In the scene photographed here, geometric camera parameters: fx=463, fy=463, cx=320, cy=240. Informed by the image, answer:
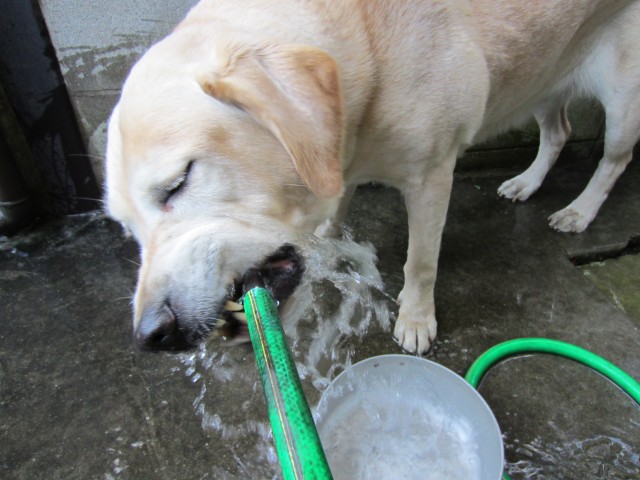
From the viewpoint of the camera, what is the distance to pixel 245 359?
234cm

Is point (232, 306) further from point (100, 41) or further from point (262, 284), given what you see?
point (100, 41)

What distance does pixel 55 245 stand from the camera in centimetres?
308

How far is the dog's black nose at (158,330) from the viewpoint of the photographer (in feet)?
4.79

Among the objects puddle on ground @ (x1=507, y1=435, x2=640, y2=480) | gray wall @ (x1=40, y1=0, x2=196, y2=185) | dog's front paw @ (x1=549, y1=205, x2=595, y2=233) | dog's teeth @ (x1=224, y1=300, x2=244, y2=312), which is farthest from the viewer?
dog's front paw @ (x1=549, y1=205, x2=595, y2=233)

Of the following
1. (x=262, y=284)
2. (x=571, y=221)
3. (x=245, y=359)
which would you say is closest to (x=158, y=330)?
Result: (x=262, y=284)

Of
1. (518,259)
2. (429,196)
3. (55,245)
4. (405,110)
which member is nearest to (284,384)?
(405,110)

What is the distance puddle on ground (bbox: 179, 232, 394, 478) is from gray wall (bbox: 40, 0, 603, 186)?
1.66 metres

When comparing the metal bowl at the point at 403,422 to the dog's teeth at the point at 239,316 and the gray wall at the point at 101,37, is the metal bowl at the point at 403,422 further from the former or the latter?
the gray wall at the point at 101,37

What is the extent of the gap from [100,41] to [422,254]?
2.28 meters

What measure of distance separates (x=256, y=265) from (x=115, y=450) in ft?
3.64

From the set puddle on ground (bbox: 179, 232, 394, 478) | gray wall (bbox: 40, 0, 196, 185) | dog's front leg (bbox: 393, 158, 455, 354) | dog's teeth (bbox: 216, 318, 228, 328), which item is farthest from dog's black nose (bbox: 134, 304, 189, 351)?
gray wall (bbox: 40, 0, 196, 185)

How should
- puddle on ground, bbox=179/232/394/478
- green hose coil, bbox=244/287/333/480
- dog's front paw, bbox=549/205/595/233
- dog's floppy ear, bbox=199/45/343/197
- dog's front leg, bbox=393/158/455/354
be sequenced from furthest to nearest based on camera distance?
dog's front paw, bbox=549/205/595/233
dog's front leg, bbox=393/158/455/354
puddle on ground, bbox=179/232/394/478
dog's floppy ear, bbox=199/45/343/197
green hose coil, bbox=244/287/333/480

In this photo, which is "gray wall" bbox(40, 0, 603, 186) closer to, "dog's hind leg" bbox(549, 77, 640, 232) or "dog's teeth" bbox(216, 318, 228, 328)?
"dog's teeth" bbox(216, 318, 228, 328)

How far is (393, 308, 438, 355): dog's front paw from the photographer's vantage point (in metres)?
2.37
